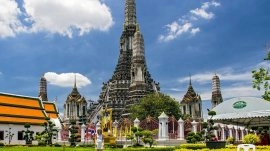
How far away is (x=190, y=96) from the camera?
291ft

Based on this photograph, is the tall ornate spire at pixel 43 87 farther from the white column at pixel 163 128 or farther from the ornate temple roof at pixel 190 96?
the white column at pixel 163 128

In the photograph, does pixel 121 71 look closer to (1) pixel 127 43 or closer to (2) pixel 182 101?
(1) pixel 127 43

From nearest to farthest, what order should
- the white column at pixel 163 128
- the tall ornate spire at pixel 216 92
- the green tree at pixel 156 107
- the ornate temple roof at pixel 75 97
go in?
the white column at pixel 163 128
the green tree at pixel 156 107
the tall ornate spire at pixel 216 92
the ornate temple roof at pixel 75 97

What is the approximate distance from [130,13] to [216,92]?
2777 centimetres

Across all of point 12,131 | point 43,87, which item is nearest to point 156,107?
point 12,131

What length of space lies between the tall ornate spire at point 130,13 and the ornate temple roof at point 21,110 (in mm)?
44213

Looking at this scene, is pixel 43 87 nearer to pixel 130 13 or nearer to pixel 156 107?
pixel 130 13

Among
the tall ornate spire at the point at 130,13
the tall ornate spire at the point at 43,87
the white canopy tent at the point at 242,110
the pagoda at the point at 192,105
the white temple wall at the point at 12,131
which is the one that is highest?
the tall ornate spire at the point at 130,13

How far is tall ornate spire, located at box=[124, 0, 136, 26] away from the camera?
95.0 metres

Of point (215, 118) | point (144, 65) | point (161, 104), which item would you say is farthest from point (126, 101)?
point (215, 118)

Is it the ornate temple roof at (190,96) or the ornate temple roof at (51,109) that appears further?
the ornate temple roof at (190,96)

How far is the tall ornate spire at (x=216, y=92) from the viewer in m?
92.6

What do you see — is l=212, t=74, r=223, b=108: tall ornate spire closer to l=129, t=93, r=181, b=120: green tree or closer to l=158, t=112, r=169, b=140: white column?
l=129, t=93, r=181, b=120: green tree

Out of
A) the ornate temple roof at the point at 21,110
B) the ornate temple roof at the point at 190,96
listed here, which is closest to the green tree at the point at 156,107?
the ornate temple roof at the point at 21,110
